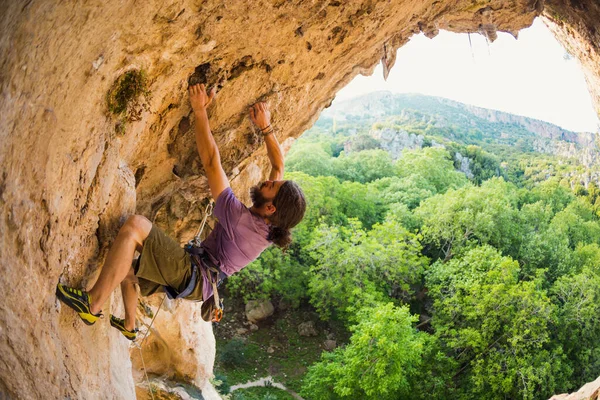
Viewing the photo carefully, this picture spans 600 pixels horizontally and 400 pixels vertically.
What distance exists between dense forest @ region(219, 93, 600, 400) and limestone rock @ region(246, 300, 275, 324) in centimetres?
59

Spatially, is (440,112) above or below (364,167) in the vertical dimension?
above

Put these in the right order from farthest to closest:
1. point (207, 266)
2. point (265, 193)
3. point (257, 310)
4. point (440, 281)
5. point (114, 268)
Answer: point (257, 310)
point (440, 281)
point (207, 266)
point (265, 193)
point (114, 268)

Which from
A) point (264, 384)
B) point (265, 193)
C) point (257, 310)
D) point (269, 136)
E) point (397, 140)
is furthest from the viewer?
point (397, 140)

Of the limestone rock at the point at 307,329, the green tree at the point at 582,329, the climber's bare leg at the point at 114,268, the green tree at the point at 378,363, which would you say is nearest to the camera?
the climber's bare leg at the point at 114,268

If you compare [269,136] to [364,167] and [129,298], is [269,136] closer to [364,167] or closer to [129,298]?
[129,298]

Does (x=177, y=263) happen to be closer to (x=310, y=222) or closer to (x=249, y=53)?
(x=249, y=53)

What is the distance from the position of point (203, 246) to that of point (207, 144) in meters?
1.10

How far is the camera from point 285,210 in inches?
179

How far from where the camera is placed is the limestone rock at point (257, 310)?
24.8 meters

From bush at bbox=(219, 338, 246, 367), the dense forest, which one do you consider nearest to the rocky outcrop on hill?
the dense forest

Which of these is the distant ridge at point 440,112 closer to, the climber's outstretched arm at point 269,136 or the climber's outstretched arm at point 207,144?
the climber's outstretched arm at point 269,136

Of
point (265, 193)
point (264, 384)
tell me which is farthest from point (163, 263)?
point (264, 384)

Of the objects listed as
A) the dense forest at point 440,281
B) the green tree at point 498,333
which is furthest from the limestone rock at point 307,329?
the green tree at point 498,333

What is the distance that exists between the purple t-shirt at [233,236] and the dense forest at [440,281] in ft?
39.8
